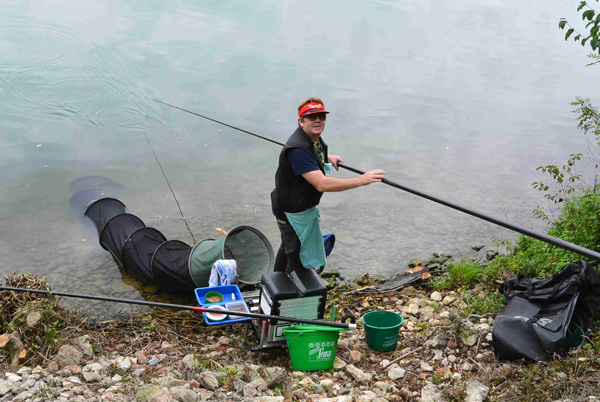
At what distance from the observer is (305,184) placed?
4680 millimetres

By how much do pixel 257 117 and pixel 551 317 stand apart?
7857mm

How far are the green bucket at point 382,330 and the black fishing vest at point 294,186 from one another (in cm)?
104

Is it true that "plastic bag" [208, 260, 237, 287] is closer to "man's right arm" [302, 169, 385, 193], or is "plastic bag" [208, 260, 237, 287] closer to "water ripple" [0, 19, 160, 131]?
"man's right arm" [302, 169, 385, 193]

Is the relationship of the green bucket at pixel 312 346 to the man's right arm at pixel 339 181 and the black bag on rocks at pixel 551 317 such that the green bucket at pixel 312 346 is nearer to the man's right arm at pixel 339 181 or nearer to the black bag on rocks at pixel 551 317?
the man's right arm at pixel 339 181

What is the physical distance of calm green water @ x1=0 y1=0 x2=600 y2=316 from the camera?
7.85 meters

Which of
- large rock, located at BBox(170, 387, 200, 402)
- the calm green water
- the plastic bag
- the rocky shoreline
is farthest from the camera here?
the calm green water

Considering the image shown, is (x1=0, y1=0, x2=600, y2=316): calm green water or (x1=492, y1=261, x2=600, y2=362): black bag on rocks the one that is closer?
(x1=492, y1=261, x2=600, y2=362): black bag on rocks

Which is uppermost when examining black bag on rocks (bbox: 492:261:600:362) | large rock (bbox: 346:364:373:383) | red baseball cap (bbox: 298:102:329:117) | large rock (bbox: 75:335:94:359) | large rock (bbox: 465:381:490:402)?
red baseball cap (bbox: 298:102:329:117)

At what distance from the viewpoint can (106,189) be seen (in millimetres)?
8531

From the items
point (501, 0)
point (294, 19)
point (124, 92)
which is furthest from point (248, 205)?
point (501, 0)

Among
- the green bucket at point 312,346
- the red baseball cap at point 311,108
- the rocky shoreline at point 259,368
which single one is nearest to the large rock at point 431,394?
the rocky shoreline at point 259,368

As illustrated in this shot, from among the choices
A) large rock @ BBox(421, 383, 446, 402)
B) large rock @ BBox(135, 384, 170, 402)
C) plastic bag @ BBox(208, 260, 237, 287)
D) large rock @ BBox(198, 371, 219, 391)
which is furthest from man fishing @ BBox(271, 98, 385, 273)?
large rock @ BBox(135, 384, 170, 402)

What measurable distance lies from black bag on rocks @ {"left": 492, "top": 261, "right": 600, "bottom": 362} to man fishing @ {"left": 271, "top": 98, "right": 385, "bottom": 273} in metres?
1.44

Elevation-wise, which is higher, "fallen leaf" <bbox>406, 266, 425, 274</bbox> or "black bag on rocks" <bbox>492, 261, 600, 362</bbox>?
"black bag on rocks" <bbox>492, 261, 600, 362</bbox>
